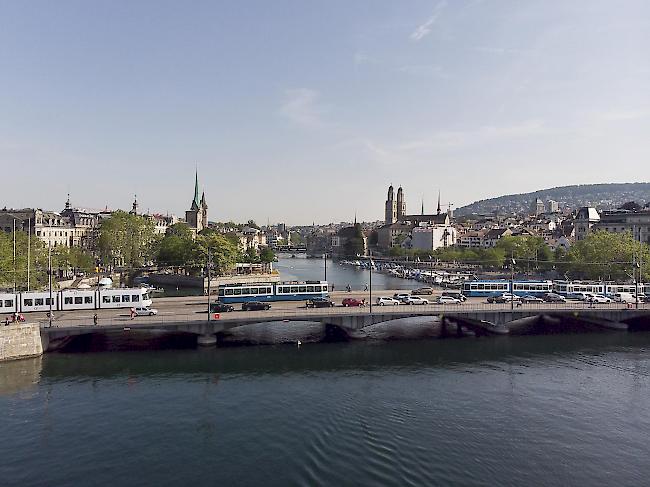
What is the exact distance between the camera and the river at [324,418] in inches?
952

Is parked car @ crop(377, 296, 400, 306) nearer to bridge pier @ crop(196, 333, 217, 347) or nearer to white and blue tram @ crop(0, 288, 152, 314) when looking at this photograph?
bridge pier @ crop(196, 333, 217, 347)

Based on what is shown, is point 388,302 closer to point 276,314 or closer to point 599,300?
point 276,314

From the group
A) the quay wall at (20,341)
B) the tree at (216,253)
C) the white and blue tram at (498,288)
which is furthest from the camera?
the tree at (216,253)

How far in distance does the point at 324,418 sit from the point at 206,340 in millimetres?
20876

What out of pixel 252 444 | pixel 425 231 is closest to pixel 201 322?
pixel 252 444

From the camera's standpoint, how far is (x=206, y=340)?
Result: 1886 inches

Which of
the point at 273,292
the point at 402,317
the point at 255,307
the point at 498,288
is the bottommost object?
the point at 402,317

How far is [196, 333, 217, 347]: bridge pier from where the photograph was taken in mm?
47719

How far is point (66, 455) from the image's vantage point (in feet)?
84.3

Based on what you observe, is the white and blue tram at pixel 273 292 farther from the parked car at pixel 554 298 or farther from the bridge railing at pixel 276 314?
the parked car at pixel 554 298

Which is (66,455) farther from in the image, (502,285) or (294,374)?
(502,285)

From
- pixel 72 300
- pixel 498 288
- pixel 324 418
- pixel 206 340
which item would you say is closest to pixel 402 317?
pixel 206 340

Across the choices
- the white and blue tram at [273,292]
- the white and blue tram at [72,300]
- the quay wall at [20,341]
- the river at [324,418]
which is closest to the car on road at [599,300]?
the river at [324,418]

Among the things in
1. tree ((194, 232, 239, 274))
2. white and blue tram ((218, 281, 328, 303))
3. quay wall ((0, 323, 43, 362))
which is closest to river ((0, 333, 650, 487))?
quay wall ((0, 323, 43, 362))
